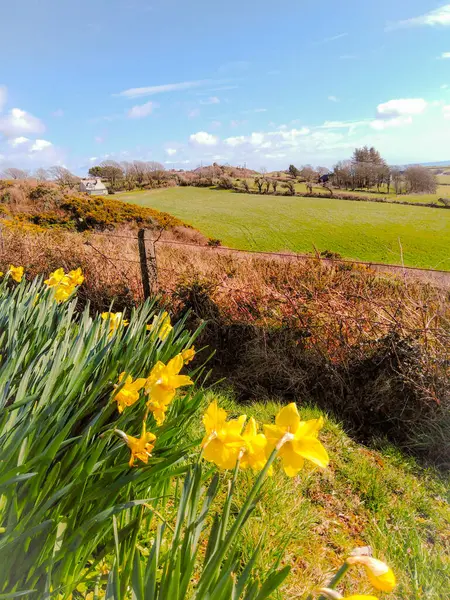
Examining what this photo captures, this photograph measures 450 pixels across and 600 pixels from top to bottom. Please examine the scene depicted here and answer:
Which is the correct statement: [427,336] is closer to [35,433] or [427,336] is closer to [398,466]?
[398,466]

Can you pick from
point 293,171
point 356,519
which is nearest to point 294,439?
point 356,519

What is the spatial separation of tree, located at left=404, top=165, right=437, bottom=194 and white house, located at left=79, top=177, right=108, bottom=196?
28.4 meters

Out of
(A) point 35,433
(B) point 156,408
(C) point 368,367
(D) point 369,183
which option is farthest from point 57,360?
(D) point 369,183

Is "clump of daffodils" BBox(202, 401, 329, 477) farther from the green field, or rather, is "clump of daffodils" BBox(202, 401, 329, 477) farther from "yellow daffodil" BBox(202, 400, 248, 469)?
the green field

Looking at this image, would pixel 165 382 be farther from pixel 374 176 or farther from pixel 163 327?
pixel 374 176

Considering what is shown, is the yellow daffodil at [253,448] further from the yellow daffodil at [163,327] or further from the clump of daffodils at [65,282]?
the clump of daffodils at [65,282]

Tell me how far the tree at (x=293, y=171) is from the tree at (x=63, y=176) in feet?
79.6

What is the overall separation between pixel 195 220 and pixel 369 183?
20683 mm

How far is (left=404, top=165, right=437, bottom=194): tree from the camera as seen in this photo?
112ft

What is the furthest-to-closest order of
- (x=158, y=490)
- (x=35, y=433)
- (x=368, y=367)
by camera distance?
(x=368, y=367) → (x=158, y=490) → (x=35, y=433)

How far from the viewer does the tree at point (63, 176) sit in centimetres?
3197

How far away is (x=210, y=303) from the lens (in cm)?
433

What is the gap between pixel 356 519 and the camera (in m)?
2.18

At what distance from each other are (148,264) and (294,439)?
4131 mm
